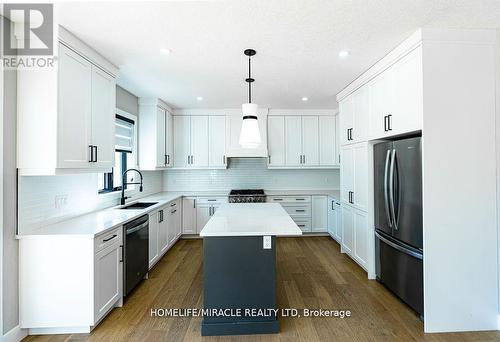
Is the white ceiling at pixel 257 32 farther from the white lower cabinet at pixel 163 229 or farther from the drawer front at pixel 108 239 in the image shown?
the white lower cabinet at pixel 163 229

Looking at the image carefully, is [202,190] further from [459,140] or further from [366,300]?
[459,140]

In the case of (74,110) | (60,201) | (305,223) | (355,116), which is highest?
(355,116)

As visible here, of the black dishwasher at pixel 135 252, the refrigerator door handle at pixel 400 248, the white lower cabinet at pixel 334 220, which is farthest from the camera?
the white lower cabinet at pixel 334 220

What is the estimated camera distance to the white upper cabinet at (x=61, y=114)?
208 centimetres

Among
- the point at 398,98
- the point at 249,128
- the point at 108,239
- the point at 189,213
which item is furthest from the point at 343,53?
the point at 189,213

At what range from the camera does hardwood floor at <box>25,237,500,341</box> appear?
7.02ft

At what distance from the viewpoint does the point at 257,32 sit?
220 centimetres

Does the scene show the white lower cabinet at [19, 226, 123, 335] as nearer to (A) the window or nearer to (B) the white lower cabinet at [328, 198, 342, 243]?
(A) the window

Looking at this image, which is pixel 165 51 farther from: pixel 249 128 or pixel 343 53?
pixel 343 53

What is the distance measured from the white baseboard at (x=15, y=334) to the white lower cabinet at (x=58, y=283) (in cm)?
3

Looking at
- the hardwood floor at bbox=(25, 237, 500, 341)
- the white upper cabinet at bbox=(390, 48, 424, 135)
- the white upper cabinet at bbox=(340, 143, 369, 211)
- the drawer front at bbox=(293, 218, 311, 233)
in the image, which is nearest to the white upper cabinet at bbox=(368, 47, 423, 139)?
the white upper cabinet at bbox=(390, 48, 424, 135)

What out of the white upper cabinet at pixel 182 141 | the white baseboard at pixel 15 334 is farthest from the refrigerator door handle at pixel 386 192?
the white upper cabinet at pixel 182 141

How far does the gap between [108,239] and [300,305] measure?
2007 mm

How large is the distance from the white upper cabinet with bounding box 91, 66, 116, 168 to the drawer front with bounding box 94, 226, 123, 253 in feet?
2.38
